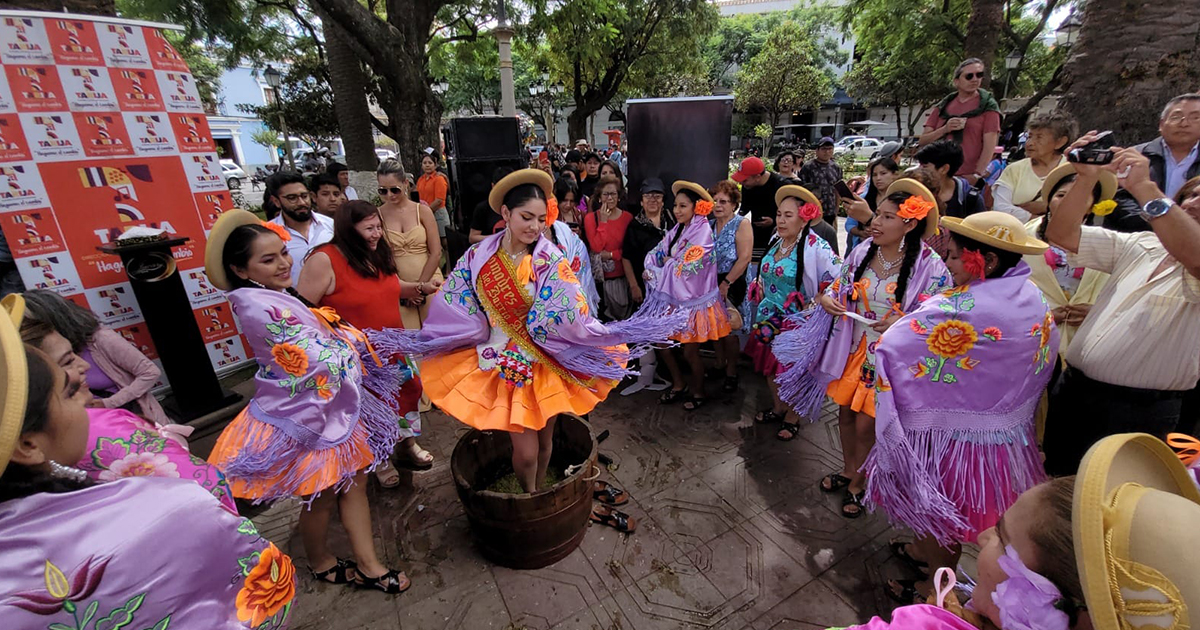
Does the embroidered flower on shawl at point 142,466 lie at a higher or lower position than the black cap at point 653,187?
lower

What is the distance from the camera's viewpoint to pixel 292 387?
2107mm

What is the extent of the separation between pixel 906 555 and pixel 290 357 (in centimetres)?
330

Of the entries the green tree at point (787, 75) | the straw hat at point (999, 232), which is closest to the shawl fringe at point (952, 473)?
the straw hat at point (999, 232)

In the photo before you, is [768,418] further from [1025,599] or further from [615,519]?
[1025,599]

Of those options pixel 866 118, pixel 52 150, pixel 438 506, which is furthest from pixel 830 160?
pixel 866 118

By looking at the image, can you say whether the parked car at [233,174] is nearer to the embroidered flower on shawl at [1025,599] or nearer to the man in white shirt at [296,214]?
the man in white shirt at [296,214]

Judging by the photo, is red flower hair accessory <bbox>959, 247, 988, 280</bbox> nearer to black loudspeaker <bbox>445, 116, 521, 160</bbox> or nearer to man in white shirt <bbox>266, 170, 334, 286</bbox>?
man in white shirt <bbox>266, 170, 334, 286</bbox>

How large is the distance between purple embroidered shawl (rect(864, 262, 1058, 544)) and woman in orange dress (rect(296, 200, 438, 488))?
8.74ft

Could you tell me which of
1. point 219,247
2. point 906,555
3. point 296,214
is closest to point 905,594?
point 906,555

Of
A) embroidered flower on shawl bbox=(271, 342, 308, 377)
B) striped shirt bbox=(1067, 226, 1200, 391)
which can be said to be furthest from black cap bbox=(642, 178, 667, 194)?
embroidered flower on shawl bbox=(271, 342, 308, 377)

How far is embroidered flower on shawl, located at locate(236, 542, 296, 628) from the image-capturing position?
1252mm

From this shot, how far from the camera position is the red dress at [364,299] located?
2887 mm

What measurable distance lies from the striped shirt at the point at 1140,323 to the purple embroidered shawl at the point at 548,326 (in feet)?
5.76

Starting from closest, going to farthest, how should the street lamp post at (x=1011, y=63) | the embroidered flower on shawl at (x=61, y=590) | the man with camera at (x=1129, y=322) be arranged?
the embroidered flower on shawl at (x=61, y=590) < the man with camera at (x=1129, y=322) < the street lamp post at (x=1011, y=63)
